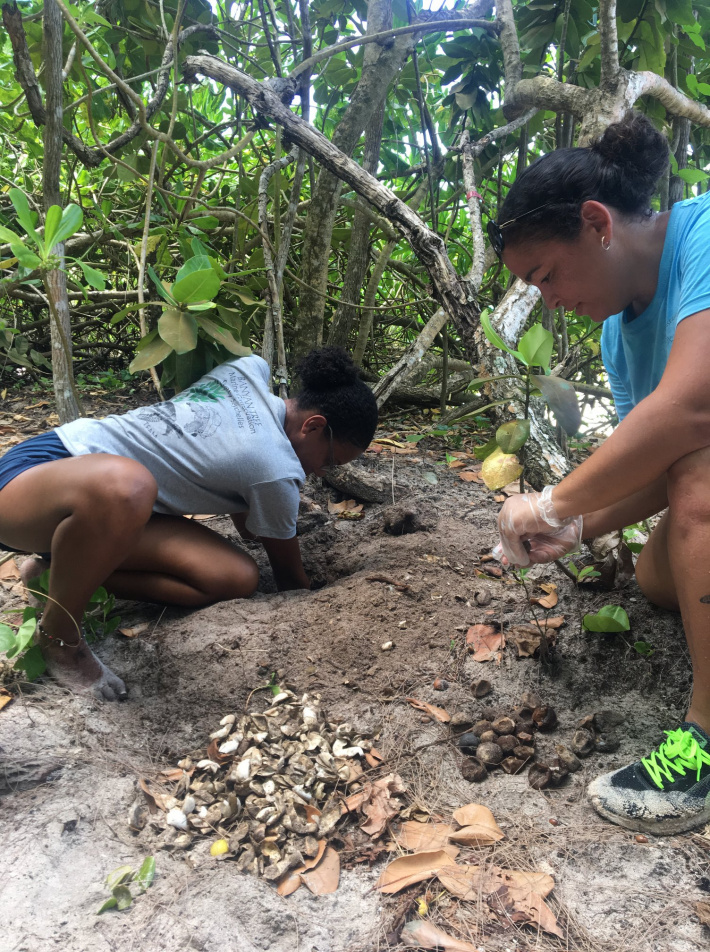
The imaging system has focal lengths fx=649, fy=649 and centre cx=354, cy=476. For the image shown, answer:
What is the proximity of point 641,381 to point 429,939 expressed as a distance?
3.87 ft

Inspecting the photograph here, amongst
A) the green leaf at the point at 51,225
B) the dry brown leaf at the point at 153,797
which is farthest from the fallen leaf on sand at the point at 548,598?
the green leaf at the point at 51,225

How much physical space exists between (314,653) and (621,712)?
2.27 feet

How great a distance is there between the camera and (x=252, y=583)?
1.87 m

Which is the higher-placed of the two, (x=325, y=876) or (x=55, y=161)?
(x=55, y=161)

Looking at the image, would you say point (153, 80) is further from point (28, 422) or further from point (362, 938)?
point (362, 938)

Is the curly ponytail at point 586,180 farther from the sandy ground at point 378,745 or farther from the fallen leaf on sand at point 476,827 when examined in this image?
the fallen leaf on sand at point 476,827

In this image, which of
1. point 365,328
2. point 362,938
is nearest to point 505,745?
point 362,938

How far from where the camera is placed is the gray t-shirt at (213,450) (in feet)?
5.54

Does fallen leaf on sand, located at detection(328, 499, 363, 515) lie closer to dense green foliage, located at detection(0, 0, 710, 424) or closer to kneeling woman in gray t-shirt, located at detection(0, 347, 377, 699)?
kneeling woman in gray t-shirt, located at detection(0, 347, 377, 699)

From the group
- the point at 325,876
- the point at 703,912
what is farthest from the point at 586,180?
the point at 325,876

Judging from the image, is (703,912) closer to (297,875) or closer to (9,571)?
(297,875)

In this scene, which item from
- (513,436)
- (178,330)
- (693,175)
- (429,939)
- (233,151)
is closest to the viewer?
(429,939)

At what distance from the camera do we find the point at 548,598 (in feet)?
Answer: 5.48

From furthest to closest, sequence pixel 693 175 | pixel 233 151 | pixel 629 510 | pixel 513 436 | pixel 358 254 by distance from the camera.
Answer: pixel 358 254, pixel 693 175, pixel 233 151, pixel 629 510, pixel 513 436
